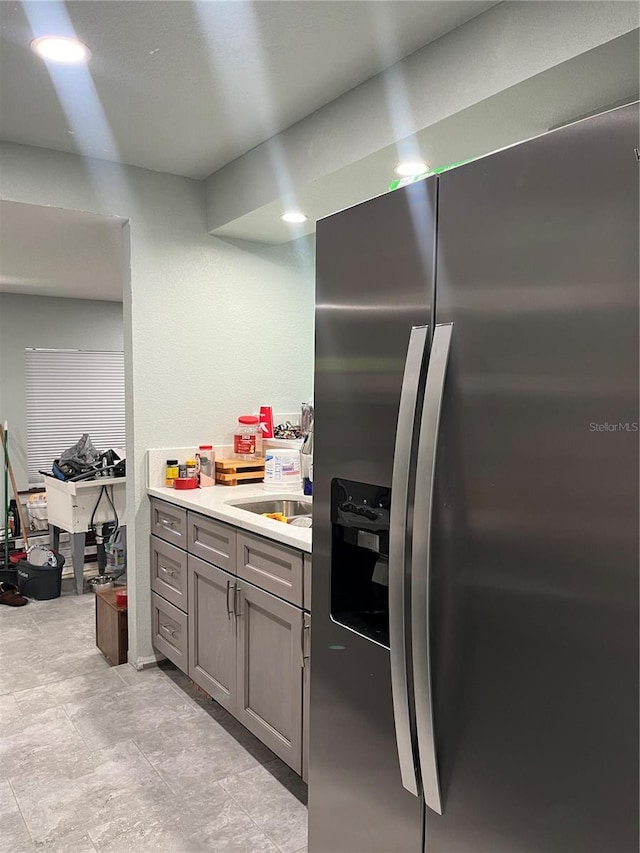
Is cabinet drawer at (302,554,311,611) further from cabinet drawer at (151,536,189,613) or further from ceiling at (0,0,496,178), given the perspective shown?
ceiling at (0,0,496,178)

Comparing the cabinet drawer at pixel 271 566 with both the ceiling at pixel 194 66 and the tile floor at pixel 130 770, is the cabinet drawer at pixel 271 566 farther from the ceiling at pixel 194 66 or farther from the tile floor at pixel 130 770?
the ceiling at pixel 194 66

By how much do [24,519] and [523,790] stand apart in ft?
18.0

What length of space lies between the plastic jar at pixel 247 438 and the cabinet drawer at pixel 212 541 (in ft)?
2.14

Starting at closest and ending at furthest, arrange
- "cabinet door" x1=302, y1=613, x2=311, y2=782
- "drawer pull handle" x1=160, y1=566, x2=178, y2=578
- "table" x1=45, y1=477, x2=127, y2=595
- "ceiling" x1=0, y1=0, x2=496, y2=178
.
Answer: "ceiling" x1=0, y1=0, x2=496, y2=178
"cabinet door" x1=302, y1=613, x2=311, y2=782
"drawer pull handle" x1=160, y1=566, x2=178, y2=578
"table" x1=45, y1=477, x2=127, y2=595

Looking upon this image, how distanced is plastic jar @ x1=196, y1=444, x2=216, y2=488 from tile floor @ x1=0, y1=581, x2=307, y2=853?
953 millimetres

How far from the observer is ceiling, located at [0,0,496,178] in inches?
73.3

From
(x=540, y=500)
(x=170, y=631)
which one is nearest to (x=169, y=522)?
(x=170, y=631)

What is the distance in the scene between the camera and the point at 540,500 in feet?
3.58

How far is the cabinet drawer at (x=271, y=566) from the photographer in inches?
85.5

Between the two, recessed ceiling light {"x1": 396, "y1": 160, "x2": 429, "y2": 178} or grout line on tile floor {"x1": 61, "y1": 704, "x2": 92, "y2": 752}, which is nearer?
recessed ceiling light {"x1": 396, "y1": 160, "x2": 429, "y2": 178}

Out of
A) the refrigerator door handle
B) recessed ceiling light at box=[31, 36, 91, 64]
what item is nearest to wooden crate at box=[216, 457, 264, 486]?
recessed ceiling light at box=[31, 36, 91, 64]

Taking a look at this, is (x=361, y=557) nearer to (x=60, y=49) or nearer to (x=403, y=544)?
(x=403, y=544)

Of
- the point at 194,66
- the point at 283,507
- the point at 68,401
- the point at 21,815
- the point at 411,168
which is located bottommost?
the point at 21,815

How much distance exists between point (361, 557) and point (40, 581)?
3.54 meters
